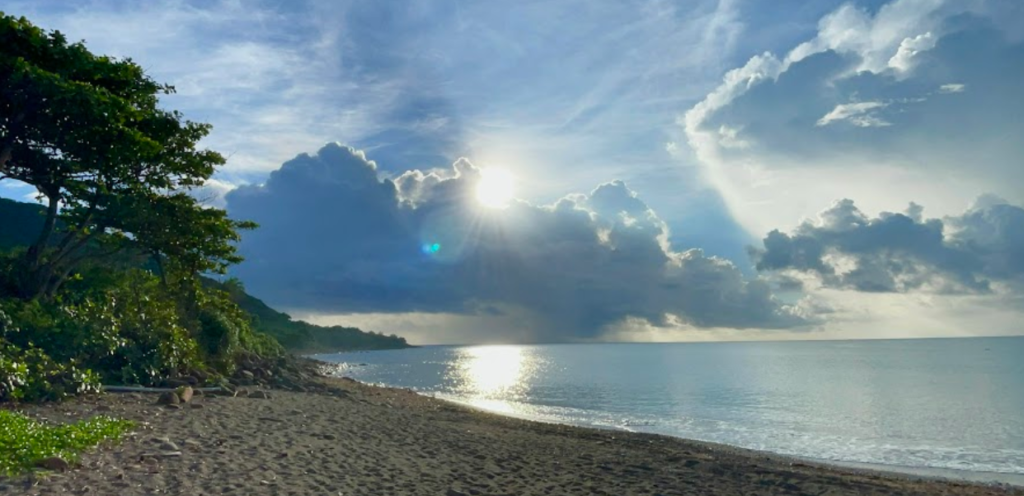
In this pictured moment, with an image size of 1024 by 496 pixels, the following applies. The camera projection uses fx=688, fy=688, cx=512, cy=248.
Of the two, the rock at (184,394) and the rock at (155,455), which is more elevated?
the rock at (184,394)

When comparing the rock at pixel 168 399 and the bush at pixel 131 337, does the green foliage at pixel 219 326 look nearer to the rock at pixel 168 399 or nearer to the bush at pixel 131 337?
the bush at pixel 131 337

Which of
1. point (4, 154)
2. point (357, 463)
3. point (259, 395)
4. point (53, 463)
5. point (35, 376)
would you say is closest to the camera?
point (53, 463)

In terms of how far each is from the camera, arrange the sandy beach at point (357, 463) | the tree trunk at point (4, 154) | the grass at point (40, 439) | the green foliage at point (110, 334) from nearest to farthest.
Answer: the grass at point (40, 439)
the sandy beach at point (357, 463)
the green foliage at point (110, 334)
the tree trunk at point (4, 154)

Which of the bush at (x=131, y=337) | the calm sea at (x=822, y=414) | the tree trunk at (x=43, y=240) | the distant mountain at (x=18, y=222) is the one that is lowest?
the calm sea at (x=822, y=414)

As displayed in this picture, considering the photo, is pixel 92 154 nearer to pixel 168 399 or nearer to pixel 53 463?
pixel 168 399

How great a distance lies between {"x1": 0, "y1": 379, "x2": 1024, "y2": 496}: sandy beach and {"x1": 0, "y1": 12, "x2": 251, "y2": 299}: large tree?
8.91 meters

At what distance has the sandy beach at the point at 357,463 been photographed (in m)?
9.77

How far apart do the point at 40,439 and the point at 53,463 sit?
928mm

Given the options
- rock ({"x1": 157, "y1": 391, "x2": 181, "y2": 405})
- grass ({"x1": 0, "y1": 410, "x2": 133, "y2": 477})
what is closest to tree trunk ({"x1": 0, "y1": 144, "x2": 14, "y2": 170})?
rock ({"x1": 157, "y1": 391, "x2": 181, "y2": 405})

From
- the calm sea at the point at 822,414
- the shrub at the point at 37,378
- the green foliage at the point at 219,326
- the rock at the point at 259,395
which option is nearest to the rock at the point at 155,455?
the shrub at the point at 37,378

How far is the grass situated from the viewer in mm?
8688

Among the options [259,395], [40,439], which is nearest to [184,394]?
[259,395]

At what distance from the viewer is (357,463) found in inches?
490

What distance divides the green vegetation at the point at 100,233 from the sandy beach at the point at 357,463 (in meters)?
2.82
